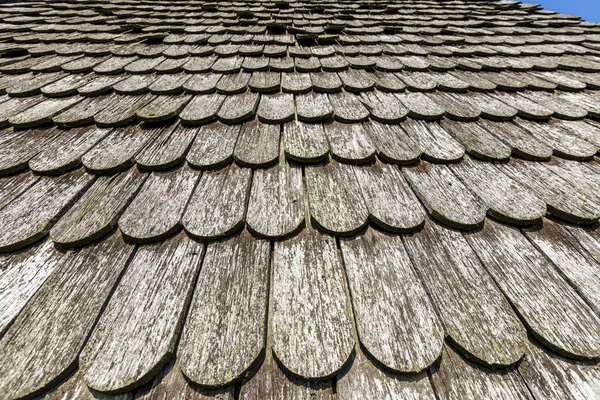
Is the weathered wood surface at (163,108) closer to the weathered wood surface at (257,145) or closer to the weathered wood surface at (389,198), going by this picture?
the weathered wood surface at (257,145)

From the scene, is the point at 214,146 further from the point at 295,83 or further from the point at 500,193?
the point at 500,193

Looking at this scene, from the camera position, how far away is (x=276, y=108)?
4.49 ft

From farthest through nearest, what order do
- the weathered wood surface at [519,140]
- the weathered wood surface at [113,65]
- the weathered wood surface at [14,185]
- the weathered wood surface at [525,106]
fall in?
the weathered wood surface at [113,65], the weathered wood surface at [525,106], the weathered wood surface at [519,140], the weathered wood surface at [14,185]

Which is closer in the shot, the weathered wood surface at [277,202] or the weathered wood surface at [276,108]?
the weathered wood surface at [277,202]

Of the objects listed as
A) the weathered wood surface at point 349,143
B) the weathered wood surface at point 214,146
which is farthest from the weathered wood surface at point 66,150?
the weathered wood surface at point 349,143

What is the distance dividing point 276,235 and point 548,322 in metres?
0.82

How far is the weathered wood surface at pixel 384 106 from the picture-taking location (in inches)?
52.5

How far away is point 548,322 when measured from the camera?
71 cm

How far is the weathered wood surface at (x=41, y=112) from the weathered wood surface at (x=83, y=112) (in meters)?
0.04

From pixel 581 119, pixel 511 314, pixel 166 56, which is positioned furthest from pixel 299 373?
pixel 166 56

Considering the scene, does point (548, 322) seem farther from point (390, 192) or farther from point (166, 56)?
point (166, 56)

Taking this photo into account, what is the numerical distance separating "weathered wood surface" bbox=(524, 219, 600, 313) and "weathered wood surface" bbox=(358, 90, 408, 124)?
2.50 feet

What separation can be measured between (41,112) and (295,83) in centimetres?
138

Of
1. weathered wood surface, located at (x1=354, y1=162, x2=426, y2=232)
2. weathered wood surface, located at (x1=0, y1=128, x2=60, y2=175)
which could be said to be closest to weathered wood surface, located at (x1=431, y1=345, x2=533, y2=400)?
weathered wood surface, located at (x1=354, y1=162, x2=426, y2=232)
